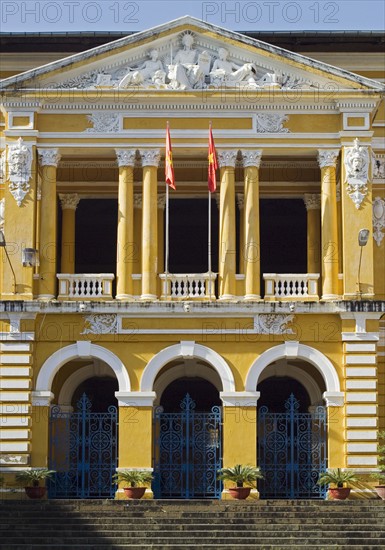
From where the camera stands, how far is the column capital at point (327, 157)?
3731 cm

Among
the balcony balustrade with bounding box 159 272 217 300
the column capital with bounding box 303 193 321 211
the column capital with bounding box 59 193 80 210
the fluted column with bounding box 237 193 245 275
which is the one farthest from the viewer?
the column capital with bounding box 59 193 80 210

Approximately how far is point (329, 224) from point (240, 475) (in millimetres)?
6814

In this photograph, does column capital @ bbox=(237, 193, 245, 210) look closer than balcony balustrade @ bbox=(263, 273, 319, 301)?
No

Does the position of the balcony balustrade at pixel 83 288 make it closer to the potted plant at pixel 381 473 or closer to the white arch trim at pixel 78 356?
the white arch trim at pixel 78 356

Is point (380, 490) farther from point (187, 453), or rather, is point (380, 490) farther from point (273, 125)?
point (273, 125)

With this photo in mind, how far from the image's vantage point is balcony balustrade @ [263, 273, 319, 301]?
122ft

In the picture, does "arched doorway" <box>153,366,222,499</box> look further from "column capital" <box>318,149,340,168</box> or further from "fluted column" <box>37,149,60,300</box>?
"column capital" <box>318,149,340,168</box>

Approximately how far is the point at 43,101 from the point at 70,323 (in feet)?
18.8

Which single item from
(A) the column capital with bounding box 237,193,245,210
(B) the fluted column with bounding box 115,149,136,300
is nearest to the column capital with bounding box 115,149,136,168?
(B) the fluted column with bounding box 115,149,136,300

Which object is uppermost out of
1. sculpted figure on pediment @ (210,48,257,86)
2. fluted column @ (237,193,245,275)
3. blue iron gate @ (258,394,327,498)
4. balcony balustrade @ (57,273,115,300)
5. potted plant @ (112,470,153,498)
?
sculpted figure on pediment @ (210,48,257,86)

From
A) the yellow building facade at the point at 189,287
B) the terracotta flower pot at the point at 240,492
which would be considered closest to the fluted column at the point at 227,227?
the yellow building facade at the point at 189,287

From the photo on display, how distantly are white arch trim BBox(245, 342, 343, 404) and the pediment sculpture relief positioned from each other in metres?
6.67

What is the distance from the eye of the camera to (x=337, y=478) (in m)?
35.0

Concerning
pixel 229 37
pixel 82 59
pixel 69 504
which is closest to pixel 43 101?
pixel 82 59
